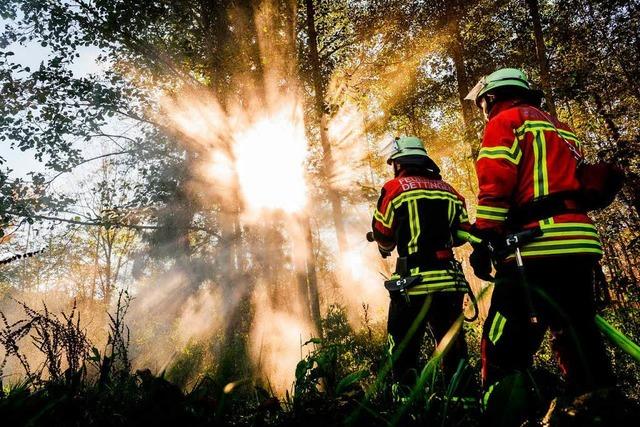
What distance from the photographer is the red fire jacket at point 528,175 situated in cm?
196

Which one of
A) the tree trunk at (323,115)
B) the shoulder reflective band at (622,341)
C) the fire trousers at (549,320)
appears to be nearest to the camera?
the shoulder reflective band at (622,341)

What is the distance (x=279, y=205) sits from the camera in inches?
373

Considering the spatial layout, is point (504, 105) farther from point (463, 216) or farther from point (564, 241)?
point (463, 216)

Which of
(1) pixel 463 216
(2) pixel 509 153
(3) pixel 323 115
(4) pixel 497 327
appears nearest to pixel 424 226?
(1) pixel 463 216

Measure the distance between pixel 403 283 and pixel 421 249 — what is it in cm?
32

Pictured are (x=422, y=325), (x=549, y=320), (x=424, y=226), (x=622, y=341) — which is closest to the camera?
(x=622, y=341)

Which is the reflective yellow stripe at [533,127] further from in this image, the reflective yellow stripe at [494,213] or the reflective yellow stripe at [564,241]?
the reflective yellow stripe at [564,241]

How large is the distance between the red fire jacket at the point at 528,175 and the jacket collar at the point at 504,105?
4.0 inches

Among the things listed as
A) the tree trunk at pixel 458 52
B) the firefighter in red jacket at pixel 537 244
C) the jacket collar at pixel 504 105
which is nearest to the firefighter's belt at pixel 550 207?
the firefighter in red jacket at pixel 537 244

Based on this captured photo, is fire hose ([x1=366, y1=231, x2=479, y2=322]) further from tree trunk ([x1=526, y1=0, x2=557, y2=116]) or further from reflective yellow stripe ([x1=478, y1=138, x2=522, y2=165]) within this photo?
tree trunk ([x1=526, y1=0, x2=557, y2=116])

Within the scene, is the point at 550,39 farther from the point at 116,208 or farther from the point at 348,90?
the point at 116,208

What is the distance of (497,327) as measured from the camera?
198cm

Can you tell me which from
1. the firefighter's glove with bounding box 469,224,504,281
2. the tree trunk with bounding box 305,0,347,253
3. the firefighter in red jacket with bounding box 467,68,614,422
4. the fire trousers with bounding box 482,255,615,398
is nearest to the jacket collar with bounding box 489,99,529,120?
the firefighter in red jacket with bounding box 467,68,614,422

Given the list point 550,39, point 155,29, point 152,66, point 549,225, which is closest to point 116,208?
point 152,66
